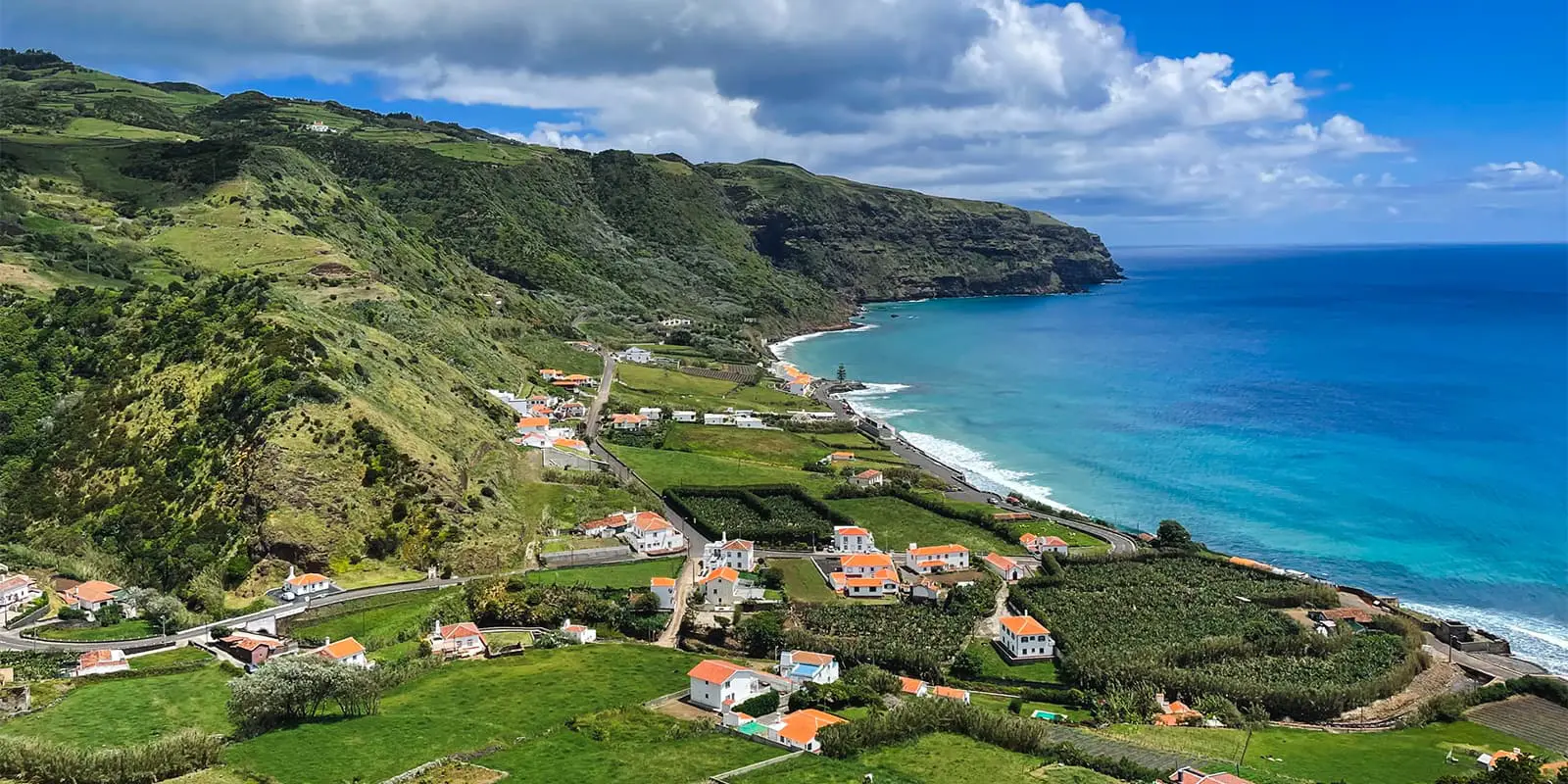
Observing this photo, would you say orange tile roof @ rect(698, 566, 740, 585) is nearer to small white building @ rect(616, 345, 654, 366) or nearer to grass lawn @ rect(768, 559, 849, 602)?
grass lawn @ rect(768, 559, 849, 602)

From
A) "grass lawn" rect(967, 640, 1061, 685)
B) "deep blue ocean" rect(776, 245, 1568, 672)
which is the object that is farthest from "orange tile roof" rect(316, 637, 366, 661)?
"deep blue ocean" rect(776, 245, 1568, 672)

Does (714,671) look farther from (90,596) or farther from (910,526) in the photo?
(90,596)

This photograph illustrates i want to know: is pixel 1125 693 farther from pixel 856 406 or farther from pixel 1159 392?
pixel 1159 392

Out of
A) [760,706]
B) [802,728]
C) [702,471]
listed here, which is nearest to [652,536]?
[702,471]

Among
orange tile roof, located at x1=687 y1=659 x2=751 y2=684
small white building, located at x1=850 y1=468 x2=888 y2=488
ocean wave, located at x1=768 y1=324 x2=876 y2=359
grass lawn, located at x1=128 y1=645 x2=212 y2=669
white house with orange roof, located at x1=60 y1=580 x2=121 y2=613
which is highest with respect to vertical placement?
ocean wave, located at x1=768 y1=324 x2=876 y2=359

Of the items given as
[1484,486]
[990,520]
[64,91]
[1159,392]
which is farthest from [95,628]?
[64,91]
